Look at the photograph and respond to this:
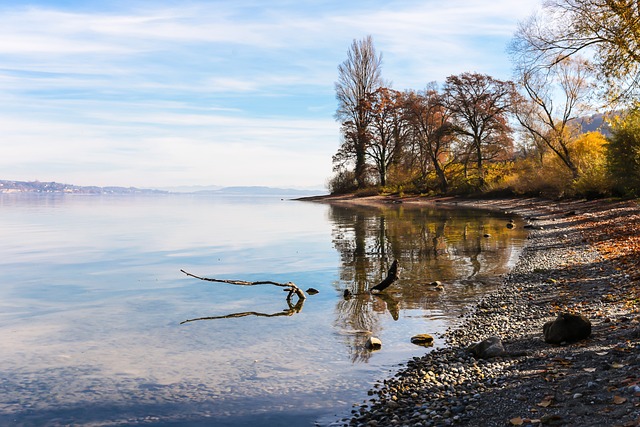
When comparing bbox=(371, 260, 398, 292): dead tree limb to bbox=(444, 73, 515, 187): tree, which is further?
bbox=(444, 73, 515, 187): tree

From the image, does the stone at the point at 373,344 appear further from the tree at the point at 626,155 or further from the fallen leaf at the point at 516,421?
the tree at the point at 626,155

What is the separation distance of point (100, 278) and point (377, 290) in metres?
10.1

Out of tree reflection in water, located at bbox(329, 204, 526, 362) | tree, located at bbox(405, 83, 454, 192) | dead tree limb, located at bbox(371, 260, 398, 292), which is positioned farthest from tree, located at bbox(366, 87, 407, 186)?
dead tree limb, located at bbox(371, 260, 398, 292)

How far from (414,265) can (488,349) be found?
37.0 feet

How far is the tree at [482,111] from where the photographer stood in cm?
5694

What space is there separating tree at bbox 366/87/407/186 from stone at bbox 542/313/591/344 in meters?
64.0

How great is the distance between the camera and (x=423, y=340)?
979 centimetres

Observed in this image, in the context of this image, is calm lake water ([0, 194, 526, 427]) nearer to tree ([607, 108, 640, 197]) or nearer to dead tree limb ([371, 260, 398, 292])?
dead tree limb ([371, 260, 398, 292])

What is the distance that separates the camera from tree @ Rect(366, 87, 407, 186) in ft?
237

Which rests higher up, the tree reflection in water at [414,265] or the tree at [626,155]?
the tree at [626,155]

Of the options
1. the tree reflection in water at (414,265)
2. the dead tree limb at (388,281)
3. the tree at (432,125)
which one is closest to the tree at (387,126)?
the tree at (432,125)

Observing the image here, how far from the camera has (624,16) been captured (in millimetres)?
17312

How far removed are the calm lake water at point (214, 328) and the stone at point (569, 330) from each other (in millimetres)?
2271

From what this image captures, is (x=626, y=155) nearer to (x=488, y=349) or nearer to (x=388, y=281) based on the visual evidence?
(x=388, y=281)
